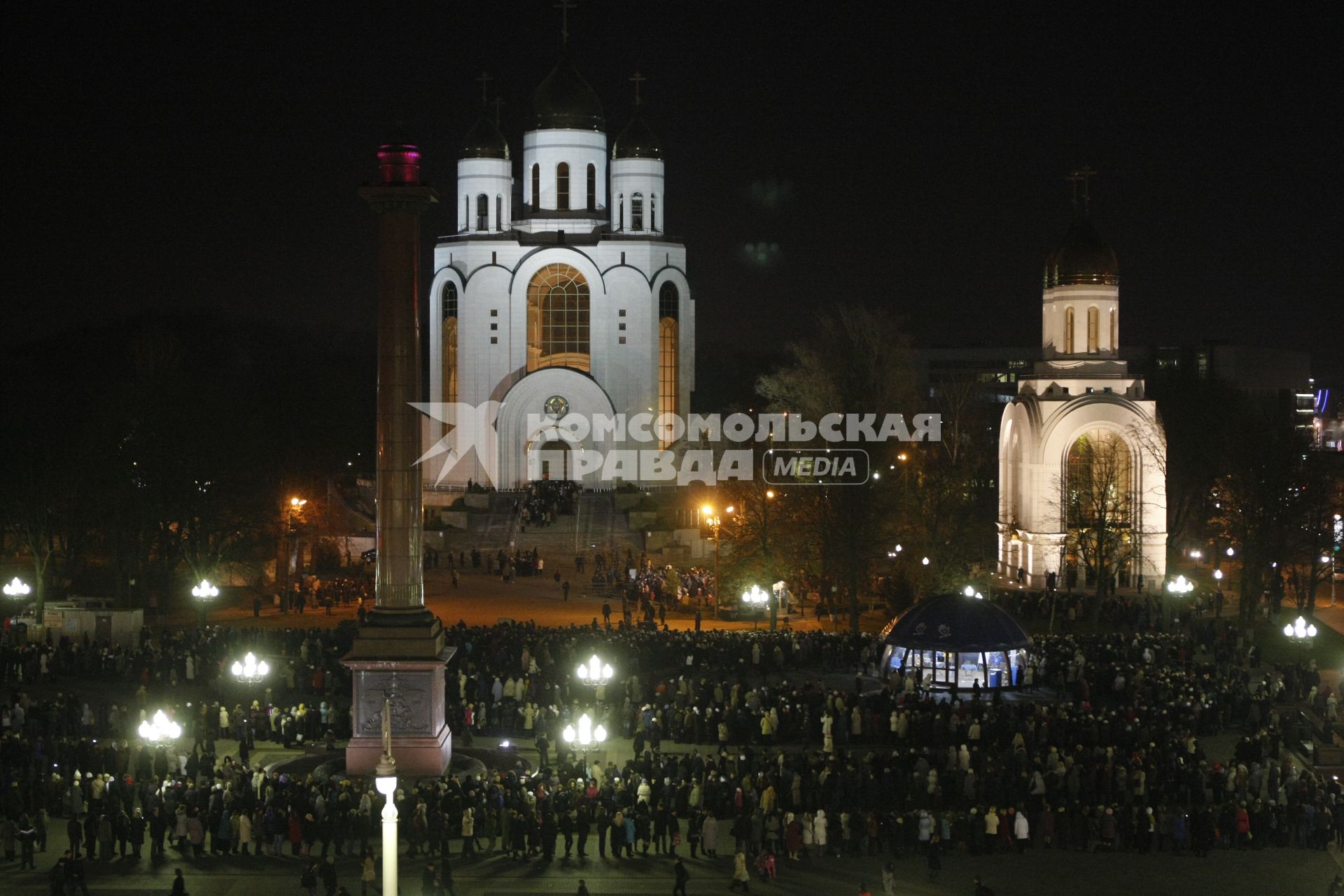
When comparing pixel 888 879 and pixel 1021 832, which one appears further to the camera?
pixel 1021 832

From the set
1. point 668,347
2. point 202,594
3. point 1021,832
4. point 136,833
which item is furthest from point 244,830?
point 668,347

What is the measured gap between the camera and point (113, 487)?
3706 centimetres

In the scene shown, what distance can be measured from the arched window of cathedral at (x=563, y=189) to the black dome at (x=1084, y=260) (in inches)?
804

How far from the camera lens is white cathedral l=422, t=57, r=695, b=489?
2181 inches

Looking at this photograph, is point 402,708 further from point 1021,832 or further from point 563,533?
point 563,533

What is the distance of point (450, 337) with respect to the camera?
5750 cm

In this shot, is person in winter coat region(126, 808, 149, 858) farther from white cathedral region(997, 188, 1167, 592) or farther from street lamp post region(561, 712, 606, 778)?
white cathedral region(997, 188, 1167, 592)

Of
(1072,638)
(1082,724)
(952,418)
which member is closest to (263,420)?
(952,418)

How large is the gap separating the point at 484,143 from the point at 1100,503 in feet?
94.6

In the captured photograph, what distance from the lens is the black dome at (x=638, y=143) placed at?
189 feet

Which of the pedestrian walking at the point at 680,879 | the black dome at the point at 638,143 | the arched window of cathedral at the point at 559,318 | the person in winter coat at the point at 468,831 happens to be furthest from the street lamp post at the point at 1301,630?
the black dome at the point at 638,143

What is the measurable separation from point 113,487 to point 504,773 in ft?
63.3

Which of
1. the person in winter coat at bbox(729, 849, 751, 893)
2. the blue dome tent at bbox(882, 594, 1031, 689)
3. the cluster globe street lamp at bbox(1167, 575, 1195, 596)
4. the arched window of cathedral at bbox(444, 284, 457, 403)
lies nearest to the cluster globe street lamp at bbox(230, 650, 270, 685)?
the blue dome tent at bbox(882, 594, 1031, 689)

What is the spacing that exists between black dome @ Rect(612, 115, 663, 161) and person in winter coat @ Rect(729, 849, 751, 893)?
42.7m
